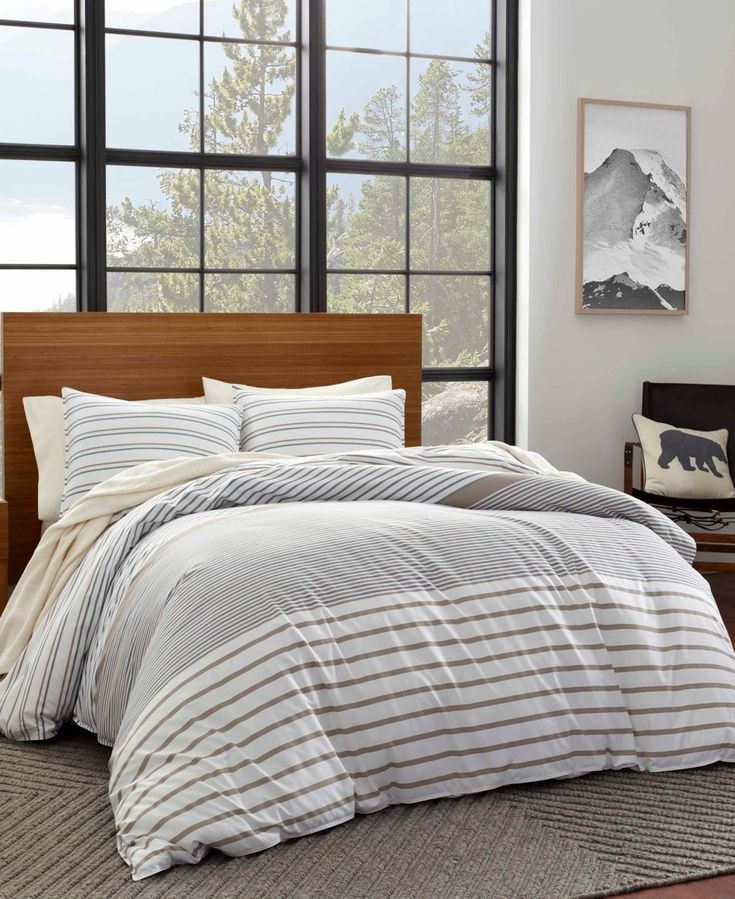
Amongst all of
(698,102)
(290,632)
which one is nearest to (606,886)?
(290,632)

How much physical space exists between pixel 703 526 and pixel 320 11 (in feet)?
8.82

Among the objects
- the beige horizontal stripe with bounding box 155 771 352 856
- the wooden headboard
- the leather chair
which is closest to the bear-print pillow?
the leather chair

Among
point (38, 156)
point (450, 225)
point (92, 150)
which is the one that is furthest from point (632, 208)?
point (38, 156)

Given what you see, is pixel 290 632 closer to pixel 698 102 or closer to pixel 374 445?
pixel 374 445

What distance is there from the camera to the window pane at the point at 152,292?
457cm

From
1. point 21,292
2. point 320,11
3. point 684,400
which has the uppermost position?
point 320,11

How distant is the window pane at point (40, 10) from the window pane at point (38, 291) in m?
0.99

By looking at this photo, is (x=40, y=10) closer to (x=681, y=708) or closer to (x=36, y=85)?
(x=36, y=85)

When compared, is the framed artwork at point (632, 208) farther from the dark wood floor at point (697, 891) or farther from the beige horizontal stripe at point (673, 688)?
the dark wood floor at point (697, 891)

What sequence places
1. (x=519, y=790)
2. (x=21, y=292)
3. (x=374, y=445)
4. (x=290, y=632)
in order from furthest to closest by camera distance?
1. (x=21, y=292)
2. (x=374, y=445)
3. (x=519, y=790)
4. (x=290, y=632)

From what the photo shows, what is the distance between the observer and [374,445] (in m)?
4.00

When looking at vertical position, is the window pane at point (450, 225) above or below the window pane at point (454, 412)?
above

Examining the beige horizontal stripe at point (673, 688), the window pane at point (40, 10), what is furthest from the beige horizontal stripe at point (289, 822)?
the window pane at point (40, 10)

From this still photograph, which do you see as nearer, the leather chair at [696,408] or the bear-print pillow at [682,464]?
the bear-print pillow at [682,464]
